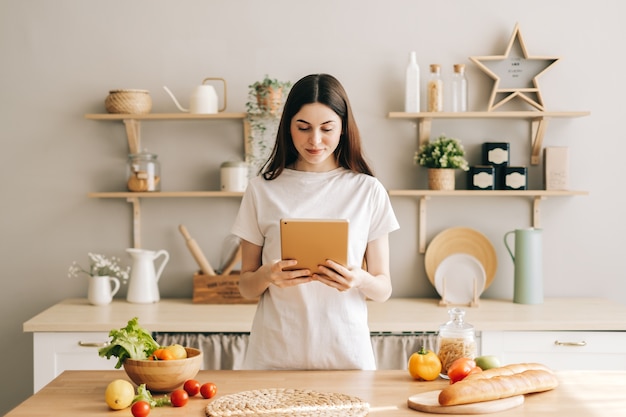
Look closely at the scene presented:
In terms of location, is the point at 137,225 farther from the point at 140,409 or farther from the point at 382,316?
the point at 140,409

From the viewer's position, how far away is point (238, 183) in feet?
11.5

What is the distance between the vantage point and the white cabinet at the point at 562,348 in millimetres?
3080

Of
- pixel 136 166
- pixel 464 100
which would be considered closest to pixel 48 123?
pixel 136 166

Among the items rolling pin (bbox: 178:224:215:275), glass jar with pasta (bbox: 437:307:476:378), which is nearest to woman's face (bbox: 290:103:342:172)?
glass jar with pasta (bbox: 437:307:476:378)

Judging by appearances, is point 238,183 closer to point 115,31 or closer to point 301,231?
point 115,31

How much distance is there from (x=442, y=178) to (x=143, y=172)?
4.67ft

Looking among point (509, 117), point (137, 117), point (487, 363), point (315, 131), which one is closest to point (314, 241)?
point (315, 131)

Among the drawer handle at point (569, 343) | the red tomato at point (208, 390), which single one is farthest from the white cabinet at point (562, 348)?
the red tomato at point (208, 390)

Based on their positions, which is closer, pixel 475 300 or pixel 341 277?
pixel 341 277

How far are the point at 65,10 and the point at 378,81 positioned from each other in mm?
1584

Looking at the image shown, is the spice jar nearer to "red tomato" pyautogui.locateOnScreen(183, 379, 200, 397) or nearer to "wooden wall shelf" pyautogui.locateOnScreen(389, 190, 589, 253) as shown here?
"wooden wall shelf" pyautogui.locateOnScreen(389, 190, 589, 253)

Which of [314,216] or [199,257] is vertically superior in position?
[314,216]

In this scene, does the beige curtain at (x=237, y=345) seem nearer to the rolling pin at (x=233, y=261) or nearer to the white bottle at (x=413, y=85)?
the rolling pin at (x=233, y=261)

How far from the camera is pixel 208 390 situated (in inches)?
70.1
